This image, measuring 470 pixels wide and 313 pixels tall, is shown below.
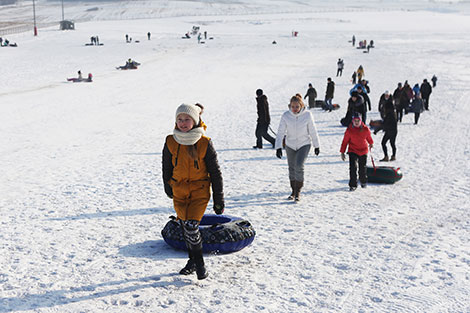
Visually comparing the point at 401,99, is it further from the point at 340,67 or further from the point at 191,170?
the point at 340,67

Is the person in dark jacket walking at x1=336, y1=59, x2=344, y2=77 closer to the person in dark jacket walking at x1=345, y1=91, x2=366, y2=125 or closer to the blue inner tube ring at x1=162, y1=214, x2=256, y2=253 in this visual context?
the person in dark jacket walking at x1=345, y1=91, x2=366, y2=125

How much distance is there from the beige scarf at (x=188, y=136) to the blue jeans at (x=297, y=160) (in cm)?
356

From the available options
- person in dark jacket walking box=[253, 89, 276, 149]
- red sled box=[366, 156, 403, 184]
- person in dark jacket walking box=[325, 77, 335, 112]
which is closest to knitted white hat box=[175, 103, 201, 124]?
red sled box=[366, 156, 403, 184]

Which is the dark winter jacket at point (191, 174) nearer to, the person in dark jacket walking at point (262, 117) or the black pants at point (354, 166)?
the black pants at point (354, 166)

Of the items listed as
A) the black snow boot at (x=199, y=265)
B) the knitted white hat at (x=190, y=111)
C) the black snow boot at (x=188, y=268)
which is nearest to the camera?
the knitted white hat at (x=190, y=111)

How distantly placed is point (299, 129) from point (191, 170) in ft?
11.2

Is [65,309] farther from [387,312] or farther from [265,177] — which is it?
[265,177]

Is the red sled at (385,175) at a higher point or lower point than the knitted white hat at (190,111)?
lower

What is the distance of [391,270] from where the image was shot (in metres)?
5.71

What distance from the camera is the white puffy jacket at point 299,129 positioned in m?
7.97

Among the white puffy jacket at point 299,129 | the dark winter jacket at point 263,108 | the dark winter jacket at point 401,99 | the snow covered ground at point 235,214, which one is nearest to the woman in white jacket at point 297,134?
the white puffy jacket at point 299,129

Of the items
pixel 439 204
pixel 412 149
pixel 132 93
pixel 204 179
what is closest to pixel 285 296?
pixel 204 179

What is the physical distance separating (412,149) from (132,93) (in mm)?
15423

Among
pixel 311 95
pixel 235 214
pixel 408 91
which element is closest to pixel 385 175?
pixel 235 214
